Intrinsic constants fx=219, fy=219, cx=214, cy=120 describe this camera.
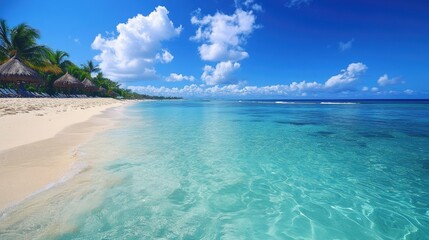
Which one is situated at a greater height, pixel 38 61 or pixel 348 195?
pixel 38 61

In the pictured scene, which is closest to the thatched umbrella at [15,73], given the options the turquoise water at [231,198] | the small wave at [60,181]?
the turquoise water at [231,198]

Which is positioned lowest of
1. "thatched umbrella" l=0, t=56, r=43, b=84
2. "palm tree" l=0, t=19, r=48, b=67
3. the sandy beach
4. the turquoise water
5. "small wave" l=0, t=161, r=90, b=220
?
the turquoise water

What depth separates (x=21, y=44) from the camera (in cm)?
2822

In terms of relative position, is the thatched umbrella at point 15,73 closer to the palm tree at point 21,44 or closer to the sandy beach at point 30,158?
the palm tree at point 21,44

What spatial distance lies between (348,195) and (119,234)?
4298 mm

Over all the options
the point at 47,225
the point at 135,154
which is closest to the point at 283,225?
the point at 47,225

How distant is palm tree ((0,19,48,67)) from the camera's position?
27312mm

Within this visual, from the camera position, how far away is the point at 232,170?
5.84m

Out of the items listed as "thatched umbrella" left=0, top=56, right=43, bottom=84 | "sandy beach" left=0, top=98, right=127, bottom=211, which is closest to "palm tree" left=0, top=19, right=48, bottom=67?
"thatched umbrella" left=0, top=56, right=43, bottom=84

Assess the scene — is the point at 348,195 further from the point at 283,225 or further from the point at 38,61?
the point at 38,61

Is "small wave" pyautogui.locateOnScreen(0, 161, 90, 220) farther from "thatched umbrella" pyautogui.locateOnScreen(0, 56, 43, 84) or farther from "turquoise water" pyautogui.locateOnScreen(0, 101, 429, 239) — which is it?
"thatched umbrella" pyautogui.locateOnScreen(0, 56, 43, 84)

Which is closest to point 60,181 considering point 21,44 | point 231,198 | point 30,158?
point 30,158

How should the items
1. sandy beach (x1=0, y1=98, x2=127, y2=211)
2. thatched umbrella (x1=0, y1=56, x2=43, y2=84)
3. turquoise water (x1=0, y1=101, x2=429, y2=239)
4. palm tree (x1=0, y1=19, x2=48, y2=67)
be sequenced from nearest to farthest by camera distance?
turquoise water (x1=0, y1=101, x2=429, y2=239)
sandy beach (x1=0, y1=98, x2=127, y2=211)
thatched umbrella (x1=0, y1=56, x2=43, y2=84)
palm tree (x1=0, y1=19, x2=48, y2=67)

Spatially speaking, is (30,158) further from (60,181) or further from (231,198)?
(231,198)
